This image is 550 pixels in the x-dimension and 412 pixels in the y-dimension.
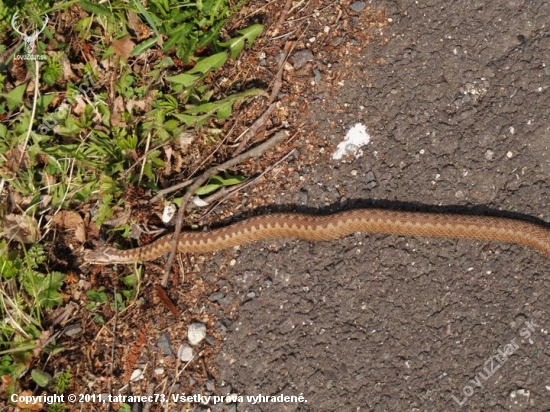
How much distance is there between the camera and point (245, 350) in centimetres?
393

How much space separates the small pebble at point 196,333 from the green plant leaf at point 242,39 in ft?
6.60

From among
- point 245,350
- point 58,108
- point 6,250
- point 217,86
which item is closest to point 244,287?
point 245,350

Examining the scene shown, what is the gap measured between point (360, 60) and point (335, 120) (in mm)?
472

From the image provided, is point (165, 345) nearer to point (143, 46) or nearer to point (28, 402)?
point (28, 402)

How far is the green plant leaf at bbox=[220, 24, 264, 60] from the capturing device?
4777mm

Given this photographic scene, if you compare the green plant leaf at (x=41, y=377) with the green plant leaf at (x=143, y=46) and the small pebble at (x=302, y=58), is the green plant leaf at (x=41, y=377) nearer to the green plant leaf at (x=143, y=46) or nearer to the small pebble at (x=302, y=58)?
the green plant leaf at (x=143, y=46)

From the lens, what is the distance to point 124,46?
17.1ft

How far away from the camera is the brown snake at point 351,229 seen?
3701 mm

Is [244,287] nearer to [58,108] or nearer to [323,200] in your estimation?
[323,200]

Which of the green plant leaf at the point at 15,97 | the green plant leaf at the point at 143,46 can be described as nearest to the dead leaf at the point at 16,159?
the green plant leaf at the point at 15,97

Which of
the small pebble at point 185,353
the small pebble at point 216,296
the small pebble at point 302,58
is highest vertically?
the small pebble at point 302,58

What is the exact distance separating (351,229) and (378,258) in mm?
241

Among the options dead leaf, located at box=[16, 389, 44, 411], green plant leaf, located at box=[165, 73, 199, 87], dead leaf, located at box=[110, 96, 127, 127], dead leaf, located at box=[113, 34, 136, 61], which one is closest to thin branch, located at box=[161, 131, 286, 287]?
green plant leaf, located at box=[165, 73, 199, 87]

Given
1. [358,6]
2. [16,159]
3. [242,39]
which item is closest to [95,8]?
[242,39]
